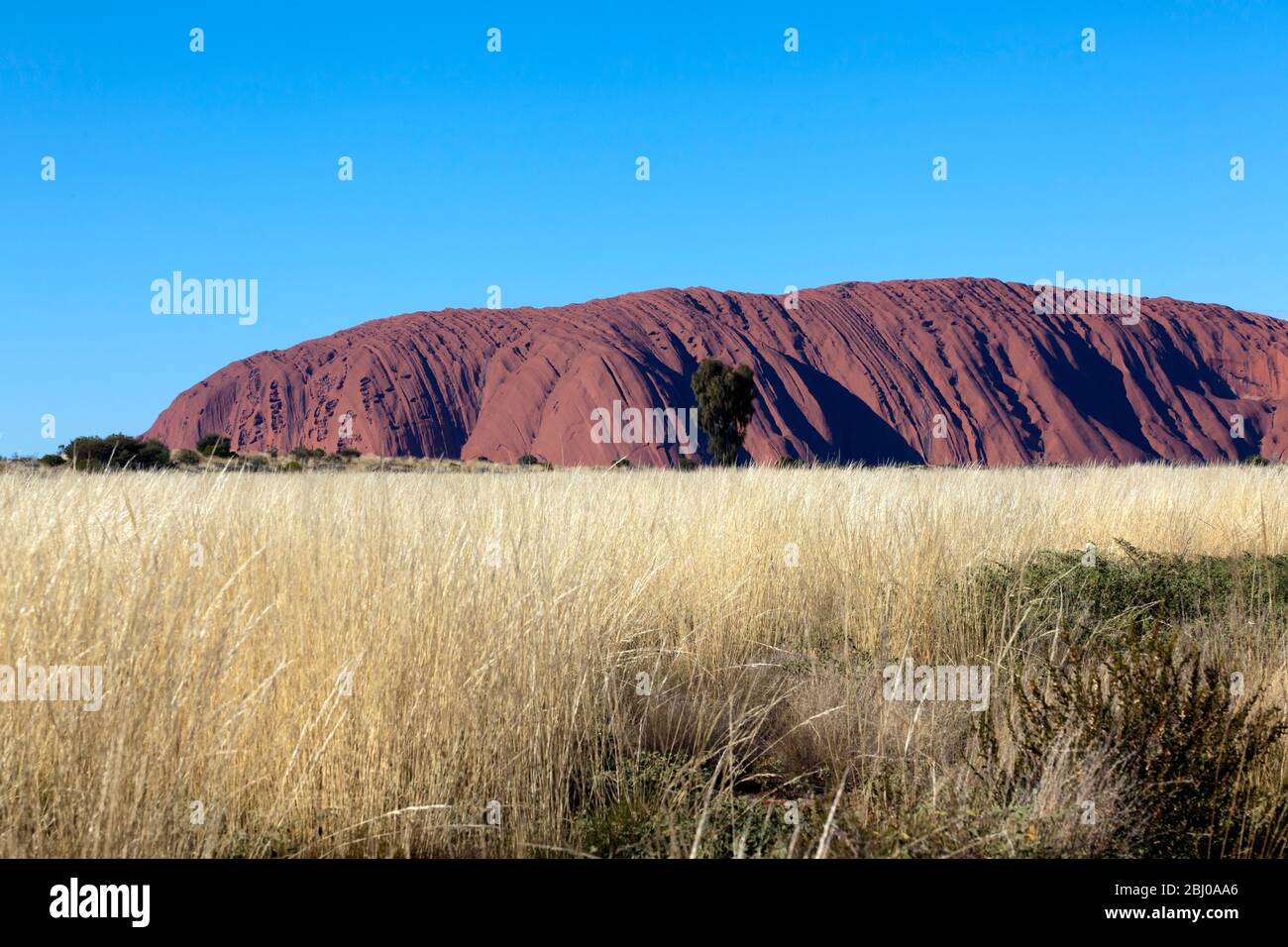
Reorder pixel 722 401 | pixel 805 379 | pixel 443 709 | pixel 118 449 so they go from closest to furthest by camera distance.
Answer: pixel 443 709
pixel 118 449
pixel 722 401
pixel 805 379

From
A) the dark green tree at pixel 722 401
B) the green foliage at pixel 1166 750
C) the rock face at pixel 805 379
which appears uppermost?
the rock face at pixel 805 379

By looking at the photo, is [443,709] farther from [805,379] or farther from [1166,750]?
[805,379]

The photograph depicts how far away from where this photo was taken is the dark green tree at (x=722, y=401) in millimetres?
43156

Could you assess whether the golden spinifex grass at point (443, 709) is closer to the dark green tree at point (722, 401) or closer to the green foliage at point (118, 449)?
the green foliage at point (118, 449)

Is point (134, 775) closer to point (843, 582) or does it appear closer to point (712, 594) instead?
point (712, 594)

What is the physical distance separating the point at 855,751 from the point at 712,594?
1.72 meters

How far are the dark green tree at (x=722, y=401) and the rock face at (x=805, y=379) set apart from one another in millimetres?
38543

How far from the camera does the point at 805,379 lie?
9906cm

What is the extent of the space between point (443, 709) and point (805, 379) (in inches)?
3880

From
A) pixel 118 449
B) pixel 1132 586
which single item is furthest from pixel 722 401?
pixel 1132 586

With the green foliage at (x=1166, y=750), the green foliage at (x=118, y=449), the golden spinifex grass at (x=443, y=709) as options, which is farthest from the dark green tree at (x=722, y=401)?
the green foliage at (x=1166, y=750)

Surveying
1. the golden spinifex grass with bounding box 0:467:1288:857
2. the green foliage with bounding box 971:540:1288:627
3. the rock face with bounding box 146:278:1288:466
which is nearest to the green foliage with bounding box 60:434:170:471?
the golden spinifex grass with bounding box 0:467:1288:857
